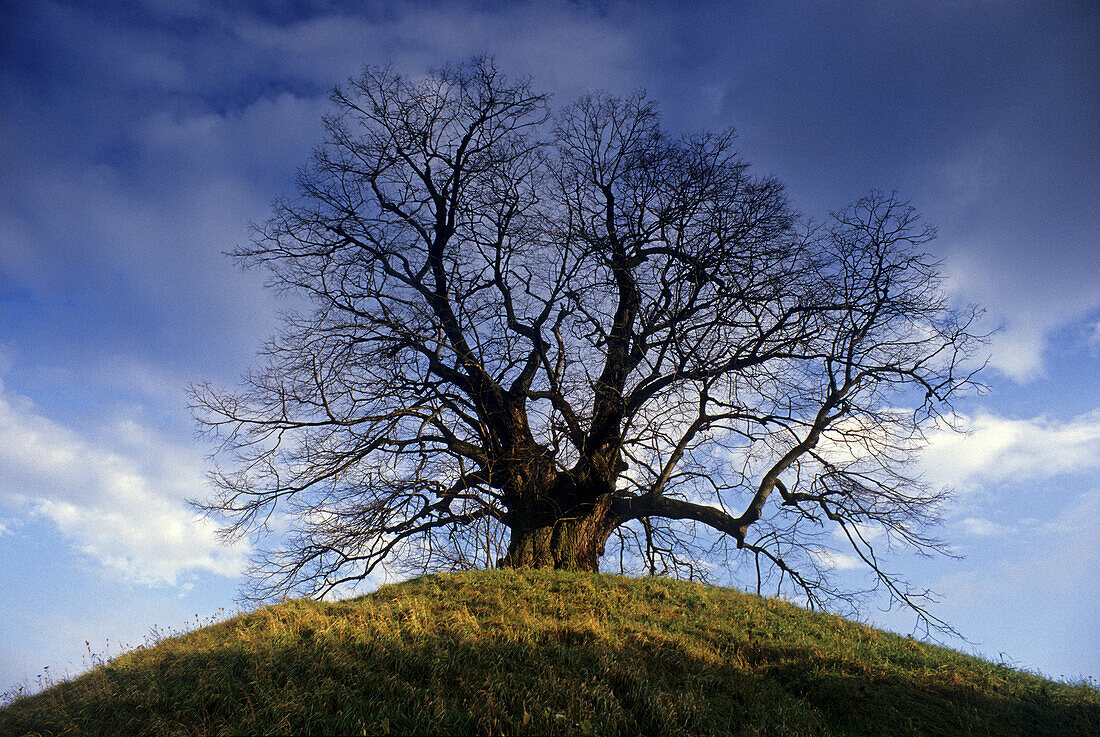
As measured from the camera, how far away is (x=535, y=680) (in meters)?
6.49

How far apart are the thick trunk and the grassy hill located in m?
2.34

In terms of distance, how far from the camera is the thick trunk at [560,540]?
39.9ft

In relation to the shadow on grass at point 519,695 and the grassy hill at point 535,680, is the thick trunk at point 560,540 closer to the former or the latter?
the grassy hill at point 535,680

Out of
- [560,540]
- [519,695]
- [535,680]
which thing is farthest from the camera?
[560,540]

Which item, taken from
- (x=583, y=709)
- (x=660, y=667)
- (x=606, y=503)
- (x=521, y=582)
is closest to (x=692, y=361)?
(x=606, y=503)

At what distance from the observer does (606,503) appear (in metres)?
12.7

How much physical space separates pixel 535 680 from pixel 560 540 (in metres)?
5.90

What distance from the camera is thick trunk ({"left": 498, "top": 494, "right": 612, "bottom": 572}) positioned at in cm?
1216

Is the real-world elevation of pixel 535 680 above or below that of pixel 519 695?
above

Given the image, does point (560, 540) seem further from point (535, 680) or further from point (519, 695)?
point (519, 695)

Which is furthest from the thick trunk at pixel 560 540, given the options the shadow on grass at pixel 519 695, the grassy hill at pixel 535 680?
the shadow on grass at pixel 519 695

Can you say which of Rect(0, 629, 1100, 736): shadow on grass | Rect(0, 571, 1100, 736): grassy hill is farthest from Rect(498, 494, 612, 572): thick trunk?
Rect(0, 629, 1100, 736): shadow on grass

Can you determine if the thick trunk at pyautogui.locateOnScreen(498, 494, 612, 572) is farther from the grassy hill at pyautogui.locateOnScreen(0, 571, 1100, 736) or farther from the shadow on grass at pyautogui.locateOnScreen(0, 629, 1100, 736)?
the shadow on grass at pyautogui.locateOnScreen(0, 629, 1100, 736)

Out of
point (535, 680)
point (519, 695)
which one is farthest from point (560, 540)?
point (519, 695)
